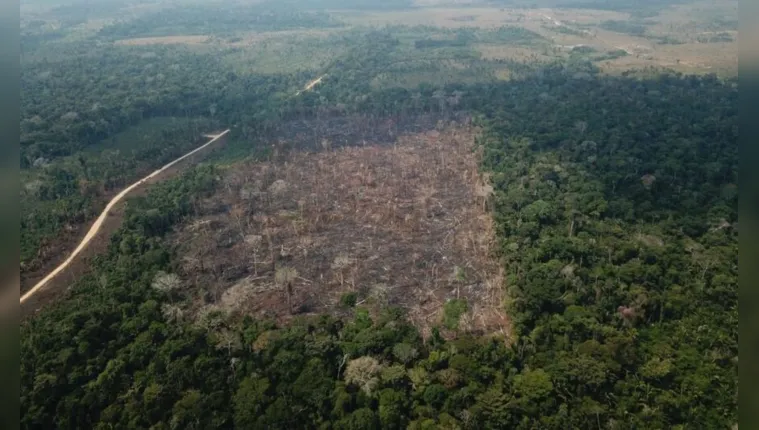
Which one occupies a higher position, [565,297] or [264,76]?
[264,76]

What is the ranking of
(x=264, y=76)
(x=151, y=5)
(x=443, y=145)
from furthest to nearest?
(x=151, y=5), (x=264, y=76), (x=443, y=145)

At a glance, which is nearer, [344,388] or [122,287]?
[344,388]

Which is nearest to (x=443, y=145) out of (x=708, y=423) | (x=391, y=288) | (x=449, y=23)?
(x=391, y=288)

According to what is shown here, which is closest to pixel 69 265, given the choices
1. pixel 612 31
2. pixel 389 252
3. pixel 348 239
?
pixel 348 239

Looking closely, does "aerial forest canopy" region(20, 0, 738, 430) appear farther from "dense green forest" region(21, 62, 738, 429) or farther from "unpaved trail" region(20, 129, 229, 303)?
"unpaved trail" region(20, 129, 229, 303)

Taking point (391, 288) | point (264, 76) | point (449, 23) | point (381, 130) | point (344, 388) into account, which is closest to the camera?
point (344, 388)

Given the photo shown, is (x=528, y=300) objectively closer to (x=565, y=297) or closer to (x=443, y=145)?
(x=565, y=297)

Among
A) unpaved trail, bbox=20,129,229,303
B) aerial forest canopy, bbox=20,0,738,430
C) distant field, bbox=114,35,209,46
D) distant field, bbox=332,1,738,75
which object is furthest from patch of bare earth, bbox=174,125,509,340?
distant field, bbox=114,35,209,46
